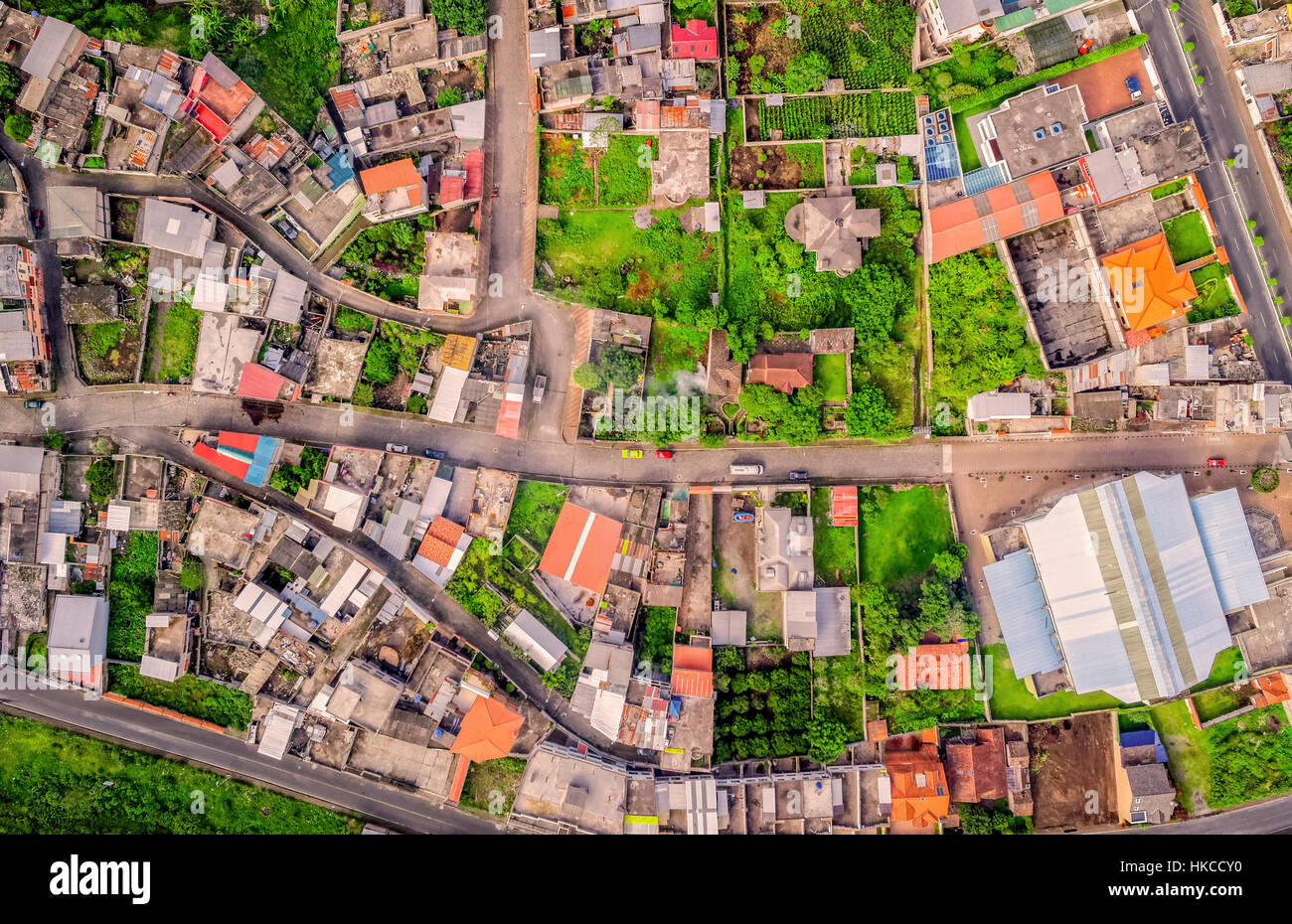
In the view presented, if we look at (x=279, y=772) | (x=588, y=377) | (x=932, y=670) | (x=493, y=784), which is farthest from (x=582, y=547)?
(x=279, y=772)

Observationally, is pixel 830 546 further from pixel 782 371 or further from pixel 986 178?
pixel 986 178

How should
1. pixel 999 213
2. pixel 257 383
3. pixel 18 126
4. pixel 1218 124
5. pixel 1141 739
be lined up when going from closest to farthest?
pixel 18 126 < pixel 257 383 < pixel 999 213 < pixel 1218 124 < pixel 1141 739

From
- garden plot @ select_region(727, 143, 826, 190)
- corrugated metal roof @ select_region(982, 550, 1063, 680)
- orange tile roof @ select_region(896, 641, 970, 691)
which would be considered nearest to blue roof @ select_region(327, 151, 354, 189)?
garden plot @ select_region(727, 143, 826, 190)

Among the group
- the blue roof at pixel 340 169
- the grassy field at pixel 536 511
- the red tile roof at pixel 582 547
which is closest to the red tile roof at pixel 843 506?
the red tile roof at pixel 582 547

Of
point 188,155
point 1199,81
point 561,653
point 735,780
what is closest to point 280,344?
point 188,155

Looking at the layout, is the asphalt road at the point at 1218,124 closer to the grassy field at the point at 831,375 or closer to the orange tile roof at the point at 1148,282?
the orange tile roof at the point at 1148,282
